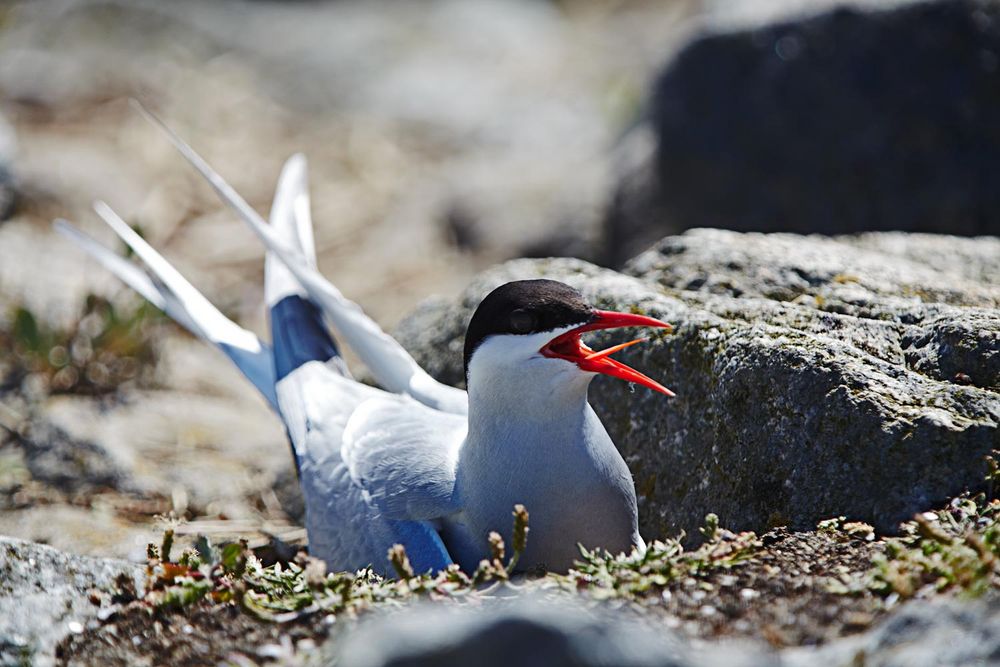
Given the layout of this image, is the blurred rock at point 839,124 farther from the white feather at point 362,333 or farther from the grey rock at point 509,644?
the grey rock at point 509,644

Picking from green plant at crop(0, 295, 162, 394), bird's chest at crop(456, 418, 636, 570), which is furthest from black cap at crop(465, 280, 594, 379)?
green plant at crop(0, 295, 162, 394)

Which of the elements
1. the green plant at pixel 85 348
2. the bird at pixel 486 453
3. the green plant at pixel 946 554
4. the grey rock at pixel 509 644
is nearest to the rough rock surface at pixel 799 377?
the green plant at pixel 946 554

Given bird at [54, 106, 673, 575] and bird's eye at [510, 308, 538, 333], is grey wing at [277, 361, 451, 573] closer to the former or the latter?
bird at [54, 106, 673, 575]

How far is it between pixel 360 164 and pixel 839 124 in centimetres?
452

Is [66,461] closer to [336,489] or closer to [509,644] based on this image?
[336,489]

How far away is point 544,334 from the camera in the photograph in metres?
3.05

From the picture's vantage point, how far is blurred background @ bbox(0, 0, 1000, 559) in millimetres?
5254

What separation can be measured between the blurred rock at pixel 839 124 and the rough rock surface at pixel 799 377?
189 cm

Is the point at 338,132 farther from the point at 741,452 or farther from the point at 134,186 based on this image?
the point at 741,452

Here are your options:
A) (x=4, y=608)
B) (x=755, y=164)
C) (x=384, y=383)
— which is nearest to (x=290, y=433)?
(x=384, y=383)

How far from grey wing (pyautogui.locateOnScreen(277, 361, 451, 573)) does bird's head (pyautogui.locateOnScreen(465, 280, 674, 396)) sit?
1.90ft

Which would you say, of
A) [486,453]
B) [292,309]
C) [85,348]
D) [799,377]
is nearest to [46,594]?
[486,453]

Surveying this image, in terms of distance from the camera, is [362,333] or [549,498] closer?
[549,498]

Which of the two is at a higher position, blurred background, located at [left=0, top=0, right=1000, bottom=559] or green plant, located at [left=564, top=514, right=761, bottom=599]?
blurred background, located at [left=0, top=0, right=1000, bottom=559]
